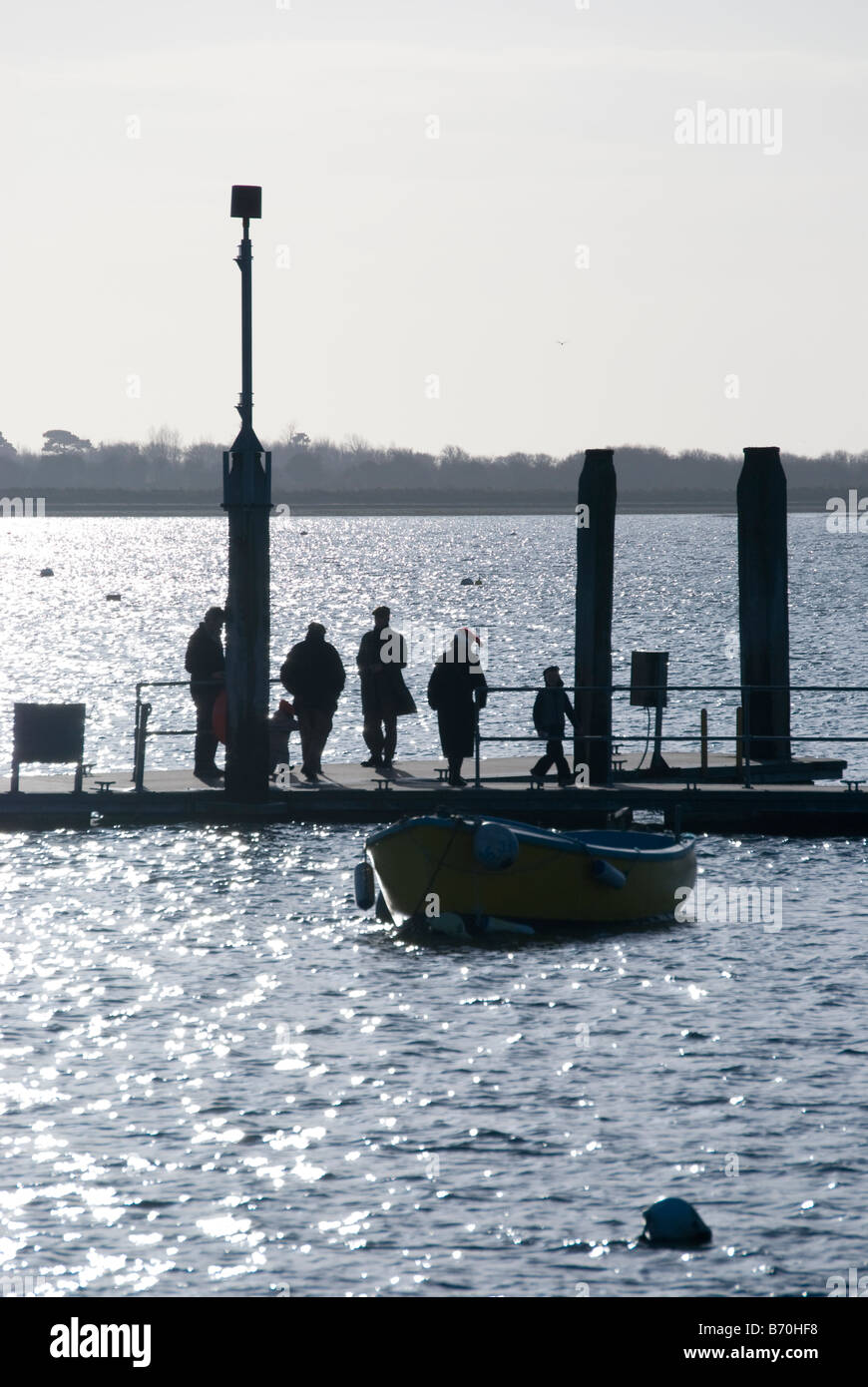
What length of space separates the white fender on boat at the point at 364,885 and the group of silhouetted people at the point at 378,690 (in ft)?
12.7

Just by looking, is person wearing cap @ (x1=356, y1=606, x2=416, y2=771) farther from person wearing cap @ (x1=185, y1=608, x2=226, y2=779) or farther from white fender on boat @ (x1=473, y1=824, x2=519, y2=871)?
Result: white fender on boat @ (x1=473, y1=824, x2=519, y2=871)

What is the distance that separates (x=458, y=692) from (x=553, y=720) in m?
1.54

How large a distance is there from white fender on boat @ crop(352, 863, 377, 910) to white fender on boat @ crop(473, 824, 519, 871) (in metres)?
1.30

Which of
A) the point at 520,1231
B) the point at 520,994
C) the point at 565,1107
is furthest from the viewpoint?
the point at 520,994

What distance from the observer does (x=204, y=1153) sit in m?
12.9

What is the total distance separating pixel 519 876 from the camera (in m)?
19.1

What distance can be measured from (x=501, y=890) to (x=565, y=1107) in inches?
207

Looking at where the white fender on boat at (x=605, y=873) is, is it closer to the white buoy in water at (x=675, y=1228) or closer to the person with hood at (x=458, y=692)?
the person with hood at (x=458, y=692)

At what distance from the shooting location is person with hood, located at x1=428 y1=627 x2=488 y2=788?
22.7 metres

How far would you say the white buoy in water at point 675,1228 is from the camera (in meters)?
11.4

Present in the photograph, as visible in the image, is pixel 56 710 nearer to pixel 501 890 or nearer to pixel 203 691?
pixel 203 691

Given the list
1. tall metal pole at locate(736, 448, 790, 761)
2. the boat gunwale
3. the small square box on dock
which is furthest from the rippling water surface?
the small square box on dock

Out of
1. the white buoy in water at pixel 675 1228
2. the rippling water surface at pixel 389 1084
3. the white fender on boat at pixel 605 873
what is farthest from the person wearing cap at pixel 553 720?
the white buoy in water at pixel 675 1228
